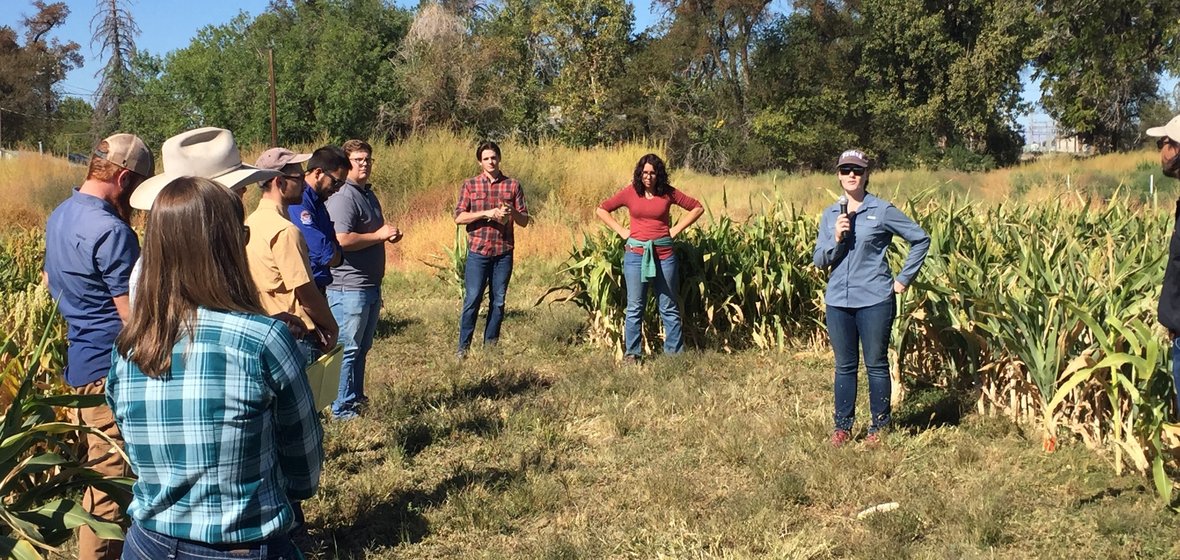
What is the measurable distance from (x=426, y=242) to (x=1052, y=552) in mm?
10961

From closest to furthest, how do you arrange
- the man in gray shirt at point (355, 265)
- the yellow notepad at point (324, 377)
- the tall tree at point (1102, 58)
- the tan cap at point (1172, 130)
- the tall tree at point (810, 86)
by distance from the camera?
1. the yellow notepad at point (324, 377)
2. the tan cap at point (1172, 130)
3. the man in gray shirt at point (355, 265)
4. the tall tree at point (1102, 58)
5. the tall tree at point (810, 86)

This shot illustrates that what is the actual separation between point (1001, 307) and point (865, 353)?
2.61ft

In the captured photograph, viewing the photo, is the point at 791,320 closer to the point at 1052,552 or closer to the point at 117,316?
the point at 1052,552

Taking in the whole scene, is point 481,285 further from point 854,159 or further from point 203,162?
point 203,162

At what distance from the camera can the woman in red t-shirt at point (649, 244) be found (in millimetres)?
6379

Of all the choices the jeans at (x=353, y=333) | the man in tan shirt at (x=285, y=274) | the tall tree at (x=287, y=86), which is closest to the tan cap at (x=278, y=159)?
the man in tan shirt at (x=285, y=274)

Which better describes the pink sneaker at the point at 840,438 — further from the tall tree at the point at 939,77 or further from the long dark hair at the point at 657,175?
the tall tree at the point at 939,77

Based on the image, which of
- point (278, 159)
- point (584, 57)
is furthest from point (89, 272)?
point (584, 57)

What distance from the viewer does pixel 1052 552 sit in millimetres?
3402

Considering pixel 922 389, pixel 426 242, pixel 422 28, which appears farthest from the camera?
pixel 422 28

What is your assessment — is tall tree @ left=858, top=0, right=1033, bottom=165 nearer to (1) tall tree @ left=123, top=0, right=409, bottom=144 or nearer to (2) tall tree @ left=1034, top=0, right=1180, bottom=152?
(2) tall tree @ left=1034, top=0, right=1180, bottom=152

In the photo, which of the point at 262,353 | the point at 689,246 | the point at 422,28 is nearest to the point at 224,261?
the point at 262,353

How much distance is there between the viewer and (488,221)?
6.36 m

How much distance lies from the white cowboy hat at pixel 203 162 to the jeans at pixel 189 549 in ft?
4.16
